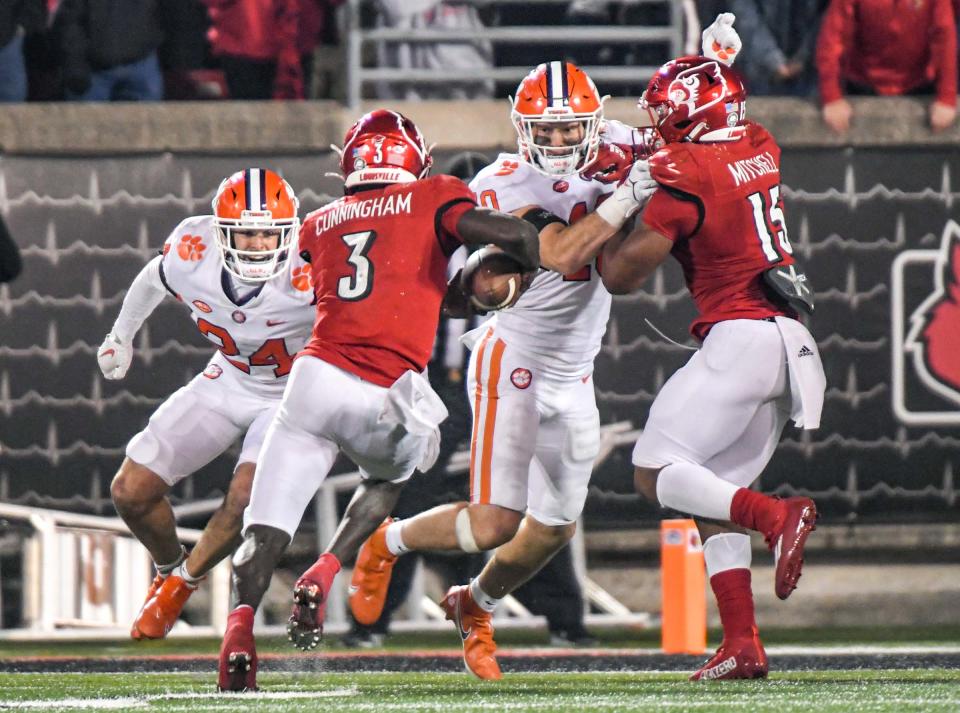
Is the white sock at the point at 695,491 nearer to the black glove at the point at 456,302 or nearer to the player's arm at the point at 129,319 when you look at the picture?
the black glove at the point at 456,302

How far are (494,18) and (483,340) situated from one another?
330 centimetres

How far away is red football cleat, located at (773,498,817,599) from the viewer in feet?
16.4

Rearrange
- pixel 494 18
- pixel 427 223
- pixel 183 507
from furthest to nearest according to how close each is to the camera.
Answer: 1. pixel 494 18
2. pixel 183 507
3. pixel 427 223

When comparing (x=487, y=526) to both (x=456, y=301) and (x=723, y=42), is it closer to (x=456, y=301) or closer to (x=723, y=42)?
(x=456, y=301)

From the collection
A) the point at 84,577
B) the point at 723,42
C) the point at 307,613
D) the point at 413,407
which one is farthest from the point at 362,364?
the point at 84,577

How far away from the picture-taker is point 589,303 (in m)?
5.96

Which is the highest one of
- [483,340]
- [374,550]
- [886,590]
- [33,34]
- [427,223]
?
[33,34]

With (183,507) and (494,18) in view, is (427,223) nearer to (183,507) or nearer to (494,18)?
(183,507)

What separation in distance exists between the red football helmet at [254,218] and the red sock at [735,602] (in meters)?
1.59

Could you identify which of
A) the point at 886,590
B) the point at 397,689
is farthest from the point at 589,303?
the point at 886,590

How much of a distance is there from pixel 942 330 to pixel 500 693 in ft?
12.2

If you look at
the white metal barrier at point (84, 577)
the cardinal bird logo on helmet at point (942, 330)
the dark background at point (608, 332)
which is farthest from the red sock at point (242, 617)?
the cardinal bird logo on helmet at point (942, 330)

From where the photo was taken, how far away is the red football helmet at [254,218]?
587 centimetres

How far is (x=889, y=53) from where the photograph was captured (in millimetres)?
8656
